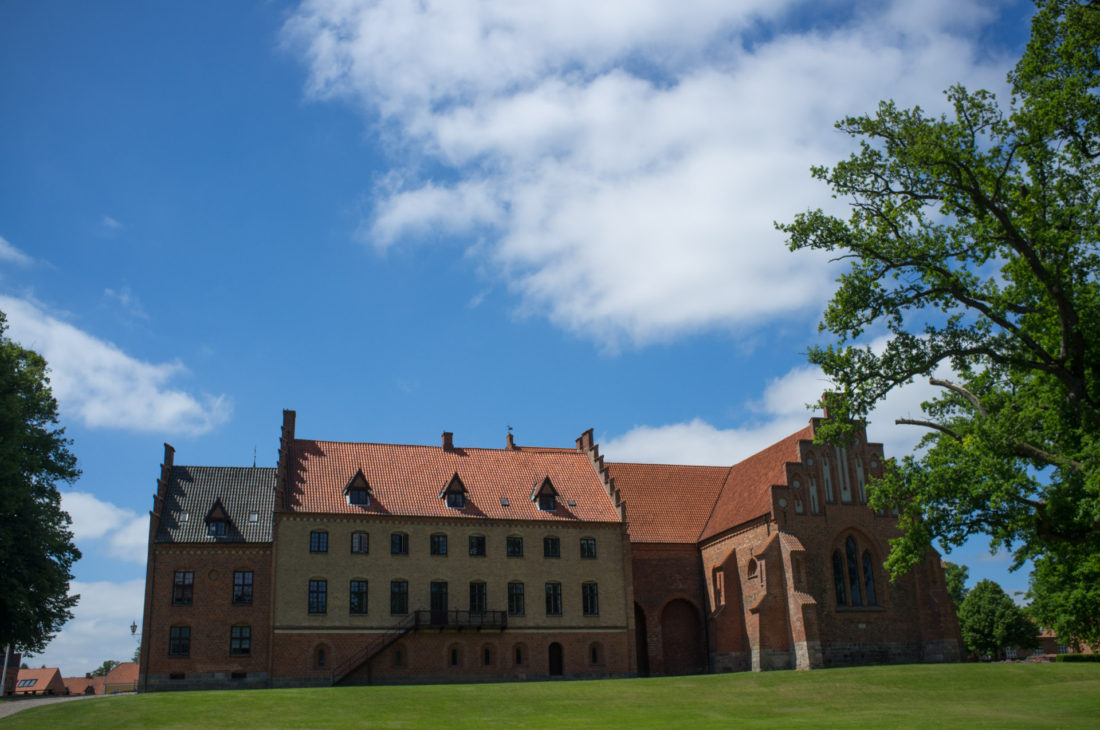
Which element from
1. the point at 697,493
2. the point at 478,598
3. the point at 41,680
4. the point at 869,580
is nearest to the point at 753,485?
the point at 697,493

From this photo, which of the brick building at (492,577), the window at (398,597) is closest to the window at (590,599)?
the brick building at (492,577)

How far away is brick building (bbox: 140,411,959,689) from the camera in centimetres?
4244

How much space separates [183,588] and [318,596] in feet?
20.6

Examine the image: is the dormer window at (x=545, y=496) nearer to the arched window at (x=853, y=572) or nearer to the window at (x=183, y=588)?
the arched window at (x=853, y=572)

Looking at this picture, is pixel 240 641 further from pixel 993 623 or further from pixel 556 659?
pixel 993 623

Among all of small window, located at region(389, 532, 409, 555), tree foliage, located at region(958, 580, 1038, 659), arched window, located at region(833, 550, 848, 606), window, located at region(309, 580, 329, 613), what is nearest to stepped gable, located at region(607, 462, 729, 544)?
arched window, located at region(833, 550, 848, 606)

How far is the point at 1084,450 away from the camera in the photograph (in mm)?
20531

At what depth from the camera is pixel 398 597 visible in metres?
43.9

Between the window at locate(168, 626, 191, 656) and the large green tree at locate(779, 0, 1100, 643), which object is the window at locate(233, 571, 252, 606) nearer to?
the window at locate(168, 626, 191, 656)

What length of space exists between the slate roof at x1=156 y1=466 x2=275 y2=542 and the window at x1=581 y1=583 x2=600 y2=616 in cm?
1553

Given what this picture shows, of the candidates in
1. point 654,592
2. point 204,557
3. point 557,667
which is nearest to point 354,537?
point 204,557

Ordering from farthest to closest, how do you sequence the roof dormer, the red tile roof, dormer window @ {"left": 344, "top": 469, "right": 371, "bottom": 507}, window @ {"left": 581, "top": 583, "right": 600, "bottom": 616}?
window @ {"left": 581, "top": 583, "right": 600, "bottom": 616}, the red tile roof, dormer window @ {"left": 344, "top": 469, "right": 371, "bottom": 507}, the roof dormer

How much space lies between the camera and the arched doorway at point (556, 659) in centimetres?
4547

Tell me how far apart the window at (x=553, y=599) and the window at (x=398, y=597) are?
7.04 m
